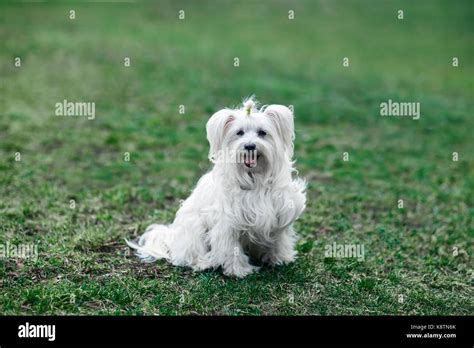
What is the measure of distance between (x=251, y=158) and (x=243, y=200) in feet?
1.59

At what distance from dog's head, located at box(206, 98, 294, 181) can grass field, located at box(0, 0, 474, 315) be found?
1.21 metres

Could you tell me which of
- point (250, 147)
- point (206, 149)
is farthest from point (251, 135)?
point (206, 149)

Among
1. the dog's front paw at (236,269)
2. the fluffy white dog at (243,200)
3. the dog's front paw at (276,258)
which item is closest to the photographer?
the fluffy white dog at (243,200)

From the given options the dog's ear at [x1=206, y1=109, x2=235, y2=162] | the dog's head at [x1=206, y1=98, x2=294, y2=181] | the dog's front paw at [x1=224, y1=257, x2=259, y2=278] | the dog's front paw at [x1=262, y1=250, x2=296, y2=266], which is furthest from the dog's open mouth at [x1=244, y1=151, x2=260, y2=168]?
the dog's front paw at [x1=262, y1=250, x2=296, y2=266]

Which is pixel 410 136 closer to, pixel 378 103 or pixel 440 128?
pixel 440 128

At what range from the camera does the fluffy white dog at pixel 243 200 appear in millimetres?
6164

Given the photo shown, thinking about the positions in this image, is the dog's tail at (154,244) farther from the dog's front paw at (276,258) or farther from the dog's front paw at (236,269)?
the dog's front paw at (276,258)

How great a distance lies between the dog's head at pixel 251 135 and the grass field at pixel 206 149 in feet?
3.96

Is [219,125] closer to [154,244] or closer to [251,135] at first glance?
[251,135]

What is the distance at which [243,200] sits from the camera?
6371mm

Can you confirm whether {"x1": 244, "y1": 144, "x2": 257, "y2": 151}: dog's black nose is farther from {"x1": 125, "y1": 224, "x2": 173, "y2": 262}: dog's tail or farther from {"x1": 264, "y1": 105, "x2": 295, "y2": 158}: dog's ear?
{"x1": 125, "y1": 224, "x2": 173, "y2": 262}: dog's tail

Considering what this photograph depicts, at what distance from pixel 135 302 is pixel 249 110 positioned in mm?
2084

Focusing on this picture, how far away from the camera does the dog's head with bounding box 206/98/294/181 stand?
6.11 m

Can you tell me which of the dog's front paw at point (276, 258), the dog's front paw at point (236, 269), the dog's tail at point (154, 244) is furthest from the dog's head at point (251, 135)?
the dog's tail at point (154, 244)
